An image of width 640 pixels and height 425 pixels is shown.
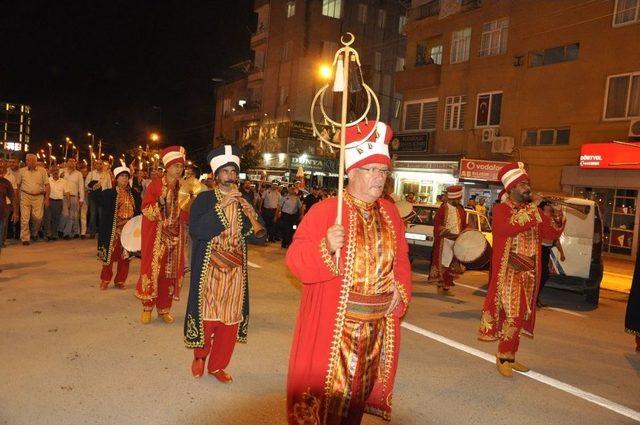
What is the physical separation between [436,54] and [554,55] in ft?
24.4

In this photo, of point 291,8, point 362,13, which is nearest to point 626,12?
point 362,13

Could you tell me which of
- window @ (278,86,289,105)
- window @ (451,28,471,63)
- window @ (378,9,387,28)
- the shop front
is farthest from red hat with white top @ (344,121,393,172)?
window @ (378,9,387,28)

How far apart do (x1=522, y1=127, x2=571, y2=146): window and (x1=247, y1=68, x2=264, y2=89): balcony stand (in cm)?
2596

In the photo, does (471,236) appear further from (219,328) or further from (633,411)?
(219,328)

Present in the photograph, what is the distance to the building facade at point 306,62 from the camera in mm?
38312

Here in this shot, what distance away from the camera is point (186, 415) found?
423cm

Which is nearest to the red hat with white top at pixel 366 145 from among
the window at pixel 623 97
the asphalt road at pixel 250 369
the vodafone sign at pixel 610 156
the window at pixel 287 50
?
the asphalt road at pixel 250 369

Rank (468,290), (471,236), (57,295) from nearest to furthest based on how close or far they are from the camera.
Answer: (57,295), (471,236), (468,290)

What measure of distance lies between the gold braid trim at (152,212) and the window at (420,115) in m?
21.3

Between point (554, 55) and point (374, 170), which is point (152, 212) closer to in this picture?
point (374, 170)

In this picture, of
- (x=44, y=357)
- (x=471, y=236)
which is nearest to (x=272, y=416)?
(x=44, y=357)

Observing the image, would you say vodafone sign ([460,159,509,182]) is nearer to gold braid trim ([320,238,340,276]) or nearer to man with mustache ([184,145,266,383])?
man with mustache ([184,145,266,383])

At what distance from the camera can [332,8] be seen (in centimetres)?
3922

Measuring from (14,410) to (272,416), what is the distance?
6.38 ft
